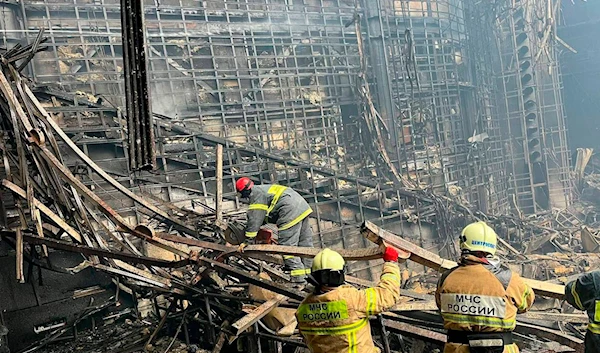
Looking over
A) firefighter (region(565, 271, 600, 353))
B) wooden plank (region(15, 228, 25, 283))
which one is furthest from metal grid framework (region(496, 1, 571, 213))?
wooden plank (region(15, 228, 25, 283))

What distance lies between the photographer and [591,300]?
3238 mm

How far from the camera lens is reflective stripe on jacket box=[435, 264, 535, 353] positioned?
3008 mm

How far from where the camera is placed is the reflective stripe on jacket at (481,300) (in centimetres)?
301

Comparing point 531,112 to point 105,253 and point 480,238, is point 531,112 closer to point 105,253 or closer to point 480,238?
point 480,238

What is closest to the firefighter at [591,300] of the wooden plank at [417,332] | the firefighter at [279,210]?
the wooden plank at [417,332]

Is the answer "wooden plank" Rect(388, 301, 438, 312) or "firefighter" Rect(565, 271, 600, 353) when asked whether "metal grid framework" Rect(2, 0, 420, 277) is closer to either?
"wooden plank" Rect(388, 301, 438, 312)

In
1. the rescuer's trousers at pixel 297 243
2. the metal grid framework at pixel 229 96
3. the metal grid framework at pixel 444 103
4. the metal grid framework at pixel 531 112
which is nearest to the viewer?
the rescuer's trousers at pixel 297 243

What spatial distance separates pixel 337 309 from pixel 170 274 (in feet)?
11.6

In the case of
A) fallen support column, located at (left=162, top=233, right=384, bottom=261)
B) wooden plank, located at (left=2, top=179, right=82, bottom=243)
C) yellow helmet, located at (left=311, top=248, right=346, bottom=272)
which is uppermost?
wooden plank, located at (left=2, top=179, right=82, bottom=243)

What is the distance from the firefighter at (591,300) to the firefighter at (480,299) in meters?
0.38

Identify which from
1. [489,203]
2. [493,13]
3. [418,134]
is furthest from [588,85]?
[418,134]

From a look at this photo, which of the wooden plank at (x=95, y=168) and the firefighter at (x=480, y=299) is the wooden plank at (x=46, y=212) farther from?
the firefighter at (x=480, y=299)

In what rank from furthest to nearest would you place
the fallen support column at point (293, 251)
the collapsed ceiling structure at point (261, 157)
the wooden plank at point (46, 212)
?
1. the wooden plank at point (46, 212)
2. the collapsed ceiling structure at point (261, 157)
3. the fallen support column at point (293, 251)

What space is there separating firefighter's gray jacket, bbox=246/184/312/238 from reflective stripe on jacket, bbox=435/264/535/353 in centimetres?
323
